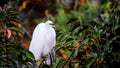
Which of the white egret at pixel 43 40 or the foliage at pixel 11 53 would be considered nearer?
the foliage at pixel 11 53

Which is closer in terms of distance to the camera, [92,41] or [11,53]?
[11,53]

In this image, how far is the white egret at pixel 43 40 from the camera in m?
2.39

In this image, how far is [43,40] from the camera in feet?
7.88

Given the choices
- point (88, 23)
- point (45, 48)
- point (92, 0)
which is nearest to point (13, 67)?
point (45, 48)

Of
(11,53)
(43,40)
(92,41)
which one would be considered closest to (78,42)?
(92,41)

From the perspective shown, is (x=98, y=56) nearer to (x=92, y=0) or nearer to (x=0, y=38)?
(x=0, y=38)

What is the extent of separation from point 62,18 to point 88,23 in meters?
2.04

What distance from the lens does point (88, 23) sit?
254 centimetres

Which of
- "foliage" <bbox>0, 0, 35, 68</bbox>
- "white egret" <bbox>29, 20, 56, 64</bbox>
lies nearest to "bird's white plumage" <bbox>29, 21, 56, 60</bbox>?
"white egret" <bbox>29, 20, 56, 64</bbox>

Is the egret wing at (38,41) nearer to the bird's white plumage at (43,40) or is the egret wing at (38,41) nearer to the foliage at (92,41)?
the bird's white plumage at (43,40)

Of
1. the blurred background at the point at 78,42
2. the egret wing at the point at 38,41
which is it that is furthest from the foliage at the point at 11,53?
the egret wing at the point at 38,41

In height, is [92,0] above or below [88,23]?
above

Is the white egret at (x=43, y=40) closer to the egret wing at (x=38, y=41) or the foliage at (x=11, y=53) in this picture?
the egret wing at (x=38, y=41)

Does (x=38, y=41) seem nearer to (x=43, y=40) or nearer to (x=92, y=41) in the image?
(x=43, y=40)
